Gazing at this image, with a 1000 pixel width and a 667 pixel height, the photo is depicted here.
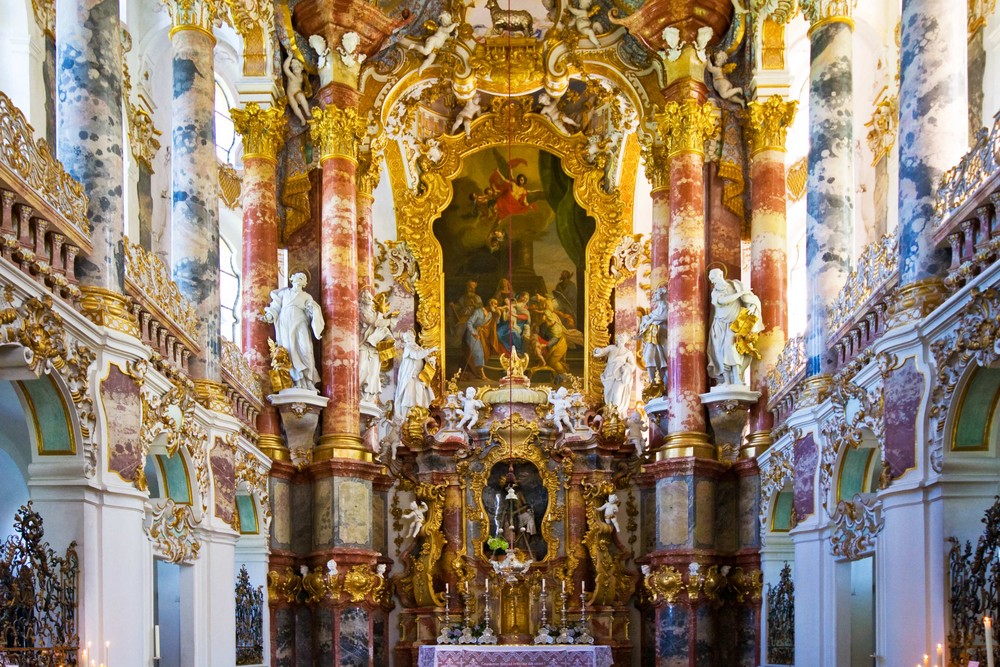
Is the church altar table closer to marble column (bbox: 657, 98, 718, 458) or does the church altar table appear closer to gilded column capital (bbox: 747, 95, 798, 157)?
marble column (bbox: 657, 98, 718, 458)

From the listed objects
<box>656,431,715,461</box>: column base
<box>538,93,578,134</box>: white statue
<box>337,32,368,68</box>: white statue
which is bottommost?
<box>656,431,715,461</box>: column base

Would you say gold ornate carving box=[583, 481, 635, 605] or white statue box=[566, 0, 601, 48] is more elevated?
white statue box=[566, 0, 601, 48]

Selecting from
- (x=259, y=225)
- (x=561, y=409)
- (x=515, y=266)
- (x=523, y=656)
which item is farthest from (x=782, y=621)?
(x=259, y=225)

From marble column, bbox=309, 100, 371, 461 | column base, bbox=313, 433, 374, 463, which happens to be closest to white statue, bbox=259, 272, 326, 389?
marble column, bbox=309, 100, 371, 461

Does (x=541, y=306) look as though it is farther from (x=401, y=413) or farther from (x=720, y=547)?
(x=720, y=547)

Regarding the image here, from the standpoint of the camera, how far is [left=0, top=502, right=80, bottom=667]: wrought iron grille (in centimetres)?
1139

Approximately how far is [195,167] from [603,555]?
415 inches

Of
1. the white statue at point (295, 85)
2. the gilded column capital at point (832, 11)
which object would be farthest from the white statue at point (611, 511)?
the gilded column capital at point (832, 11)

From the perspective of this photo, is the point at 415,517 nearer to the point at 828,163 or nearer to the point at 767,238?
the point at 767,238

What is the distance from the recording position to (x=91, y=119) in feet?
44.8

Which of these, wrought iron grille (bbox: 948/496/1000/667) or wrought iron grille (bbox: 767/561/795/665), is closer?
wrought iron grille (bbox: 948/496/1000/667)

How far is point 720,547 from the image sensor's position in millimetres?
22281

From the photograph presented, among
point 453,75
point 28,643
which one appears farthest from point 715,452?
point 28,643

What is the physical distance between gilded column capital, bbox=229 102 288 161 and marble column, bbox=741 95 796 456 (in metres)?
7.85
